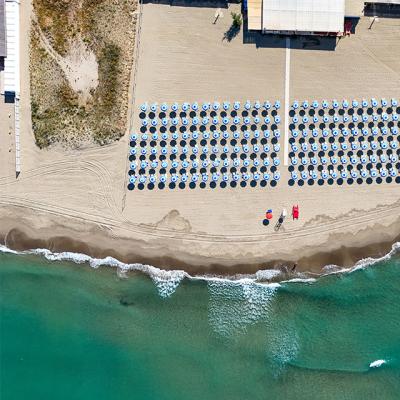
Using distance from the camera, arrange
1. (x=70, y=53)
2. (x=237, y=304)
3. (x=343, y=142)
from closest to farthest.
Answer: (x=70, y=53)
(x=343, y=142)
(x=237, y=304)

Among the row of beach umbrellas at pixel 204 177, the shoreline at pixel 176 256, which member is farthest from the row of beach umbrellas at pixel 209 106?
the shoreline at pixel 176 256

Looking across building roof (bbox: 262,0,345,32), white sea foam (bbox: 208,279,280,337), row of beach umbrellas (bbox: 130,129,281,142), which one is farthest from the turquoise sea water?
building roof (bbox: 262,0,345,32)

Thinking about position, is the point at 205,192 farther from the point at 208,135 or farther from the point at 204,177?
the point at 208,135

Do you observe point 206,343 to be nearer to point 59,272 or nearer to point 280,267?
point 280,267

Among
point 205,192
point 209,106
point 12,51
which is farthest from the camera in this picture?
point 205,192

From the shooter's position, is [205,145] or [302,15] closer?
[302,15]

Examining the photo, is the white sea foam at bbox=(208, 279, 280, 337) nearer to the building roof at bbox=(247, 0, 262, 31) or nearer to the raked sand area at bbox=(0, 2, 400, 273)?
the raked sand area at bbox=(0, 2, 400, 273)

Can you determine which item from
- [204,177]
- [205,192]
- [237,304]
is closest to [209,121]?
[204,177]
